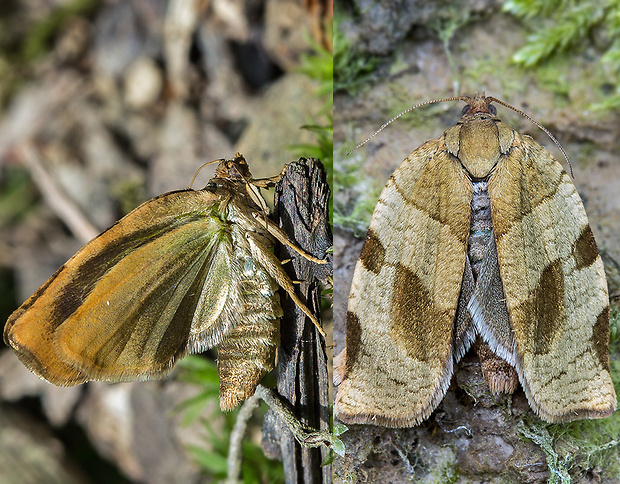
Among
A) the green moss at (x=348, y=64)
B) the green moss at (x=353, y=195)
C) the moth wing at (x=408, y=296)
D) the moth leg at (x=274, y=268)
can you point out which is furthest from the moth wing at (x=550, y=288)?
the green moss at (x=348, y=64)

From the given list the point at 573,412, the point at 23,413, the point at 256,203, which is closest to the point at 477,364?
the point at 573,412

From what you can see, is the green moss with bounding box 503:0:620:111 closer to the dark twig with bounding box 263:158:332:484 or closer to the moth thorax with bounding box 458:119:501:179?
the moth thorax with bounding box 458:119:501:179

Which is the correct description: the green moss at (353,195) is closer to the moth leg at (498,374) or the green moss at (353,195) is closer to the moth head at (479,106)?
the moth head at (479,106)

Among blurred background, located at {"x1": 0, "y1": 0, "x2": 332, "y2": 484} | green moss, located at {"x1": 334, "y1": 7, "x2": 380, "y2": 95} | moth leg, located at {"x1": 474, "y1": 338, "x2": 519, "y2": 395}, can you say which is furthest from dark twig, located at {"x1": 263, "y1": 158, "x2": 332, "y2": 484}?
green moss, located at {"x1": 334, "y1": 7, "x2": 380, "y2": 95}

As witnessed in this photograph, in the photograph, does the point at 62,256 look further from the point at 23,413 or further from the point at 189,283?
the point at 189,283

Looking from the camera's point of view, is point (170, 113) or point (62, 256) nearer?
point (170, 113)

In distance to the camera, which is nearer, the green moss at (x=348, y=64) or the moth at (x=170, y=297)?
the moth at (x=170, y=297)
